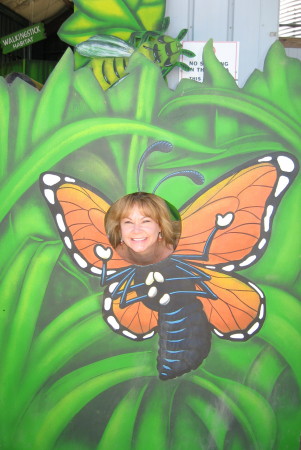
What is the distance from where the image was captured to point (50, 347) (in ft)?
6.76

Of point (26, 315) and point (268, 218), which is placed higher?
point (268, 218)

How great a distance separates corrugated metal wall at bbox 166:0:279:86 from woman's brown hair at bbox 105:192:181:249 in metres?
0.98

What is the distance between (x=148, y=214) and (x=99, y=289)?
0.37m

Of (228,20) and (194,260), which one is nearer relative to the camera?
(194,260)

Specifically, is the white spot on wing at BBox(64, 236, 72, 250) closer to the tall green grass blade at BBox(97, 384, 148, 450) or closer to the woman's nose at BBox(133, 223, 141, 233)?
the woman's nose at BBox(133, 223, 141, 233)

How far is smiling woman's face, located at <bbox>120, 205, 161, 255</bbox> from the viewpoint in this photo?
6.95 feet

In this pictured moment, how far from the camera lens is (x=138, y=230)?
6.96 ft

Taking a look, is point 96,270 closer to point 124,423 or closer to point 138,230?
point 138,230

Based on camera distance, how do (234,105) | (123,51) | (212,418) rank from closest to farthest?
1. (234,105)
2. (212,418)
3. (123,51)

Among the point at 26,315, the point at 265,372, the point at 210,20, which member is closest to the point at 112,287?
the point at 26,315

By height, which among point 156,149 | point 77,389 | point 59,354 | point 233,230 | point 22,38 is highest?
point 22,38

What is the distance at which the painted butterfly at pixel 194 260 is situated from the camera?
198 centimetres

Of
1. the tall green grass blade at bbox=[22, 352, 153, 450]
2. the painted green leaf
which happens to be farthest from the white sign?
the tall green grass blade at bbox=[22, 352, 153, 450]

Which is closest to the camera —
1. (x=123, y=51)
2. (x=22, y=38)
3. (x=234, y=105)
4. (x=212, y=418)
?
(x=234, y=105)
